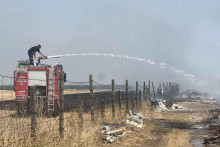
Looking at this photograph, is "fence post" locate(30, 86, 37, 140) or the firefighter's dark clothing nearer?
"fence post" locate(30, 86, 37, 140)

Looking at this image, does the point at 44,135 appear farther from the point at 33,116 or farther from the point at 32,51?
the point at 32,51

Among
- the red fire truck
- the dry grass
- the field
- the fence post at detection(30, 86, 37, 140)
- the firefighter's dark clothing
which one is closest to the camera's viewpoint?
the dry grass

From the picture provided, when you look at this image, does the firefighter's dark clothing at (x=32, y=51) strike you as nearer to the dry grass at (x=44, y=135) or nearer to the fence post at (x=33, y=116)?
the dry grass at (x=44, y=135)

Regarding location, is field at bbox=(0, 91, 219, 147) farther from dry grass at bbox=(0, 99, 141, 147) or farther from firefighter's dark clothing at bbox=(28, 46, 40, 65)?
firefighter's dark clothing at bbox=(28, 46, 40, 65)

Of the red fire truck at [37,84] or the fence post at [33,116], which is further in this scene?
the red fire truck at [37,84]

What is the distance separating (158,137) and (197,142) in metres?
1.96

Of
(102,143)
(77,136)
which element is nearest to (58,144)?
(77,136)

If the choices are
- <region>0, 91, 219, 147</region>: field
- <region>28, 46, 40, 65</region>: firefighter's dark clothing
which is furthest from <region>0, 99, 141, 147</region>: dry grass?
<region>28, 46, 40, 65</region>: firefighter's dark clothing

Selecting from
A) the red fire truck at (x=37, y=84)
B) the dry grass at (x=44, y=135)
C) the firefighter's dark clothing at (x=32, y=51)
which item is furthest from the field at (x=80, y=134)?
the firefighter's dark clothing at (x=32, y=51)

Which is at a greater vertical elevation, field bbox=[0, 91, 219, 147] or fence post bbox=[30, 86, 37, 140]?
fence post bbox=[30, 86, 37, 140]

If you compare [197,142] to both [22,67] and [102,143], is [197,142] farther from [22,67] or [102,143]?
[22,67]

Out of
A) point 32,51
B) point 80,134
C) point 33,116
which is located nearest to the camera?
point 33,116

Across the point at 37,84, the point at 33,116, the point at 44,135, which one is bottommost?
the point at 44,135

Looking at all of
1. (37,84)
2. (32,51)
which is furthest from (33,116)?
(32,51)
